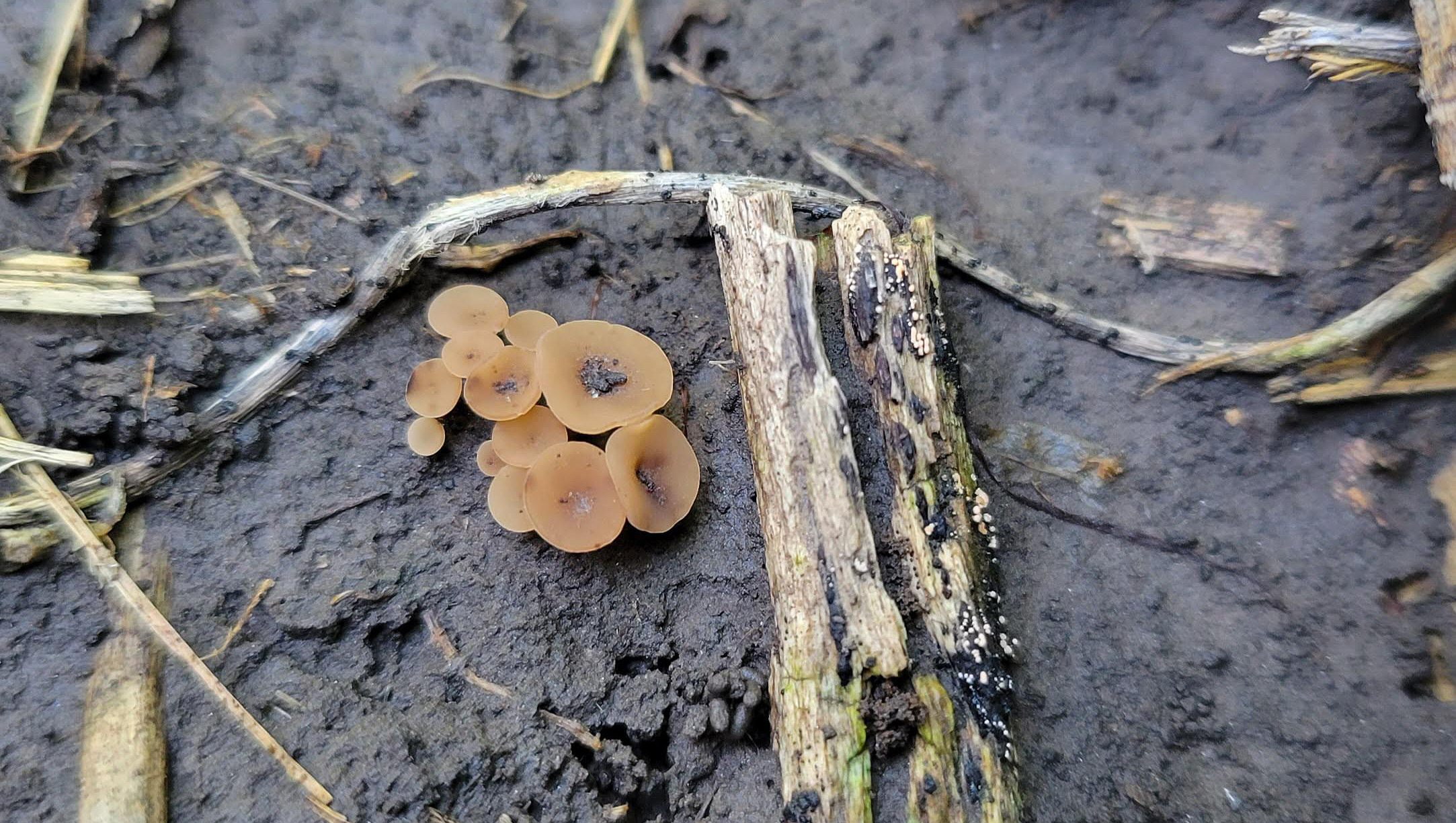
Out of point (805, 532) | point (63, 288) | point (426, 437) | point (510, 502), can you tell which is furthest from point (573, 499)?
point (63, 288)

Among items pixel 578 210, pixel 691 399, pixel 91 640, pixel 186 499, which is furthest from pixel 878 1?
pixel 91 640

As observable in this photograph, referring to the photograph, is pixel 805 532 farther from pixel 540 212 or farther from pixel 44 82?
pixel 44 82

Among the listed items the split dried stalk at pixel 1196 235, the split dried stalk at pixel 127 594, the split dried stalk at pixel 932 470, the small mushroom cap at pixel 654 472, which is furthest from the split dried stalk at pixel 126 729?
the split dried stalk at pixel 1196 235

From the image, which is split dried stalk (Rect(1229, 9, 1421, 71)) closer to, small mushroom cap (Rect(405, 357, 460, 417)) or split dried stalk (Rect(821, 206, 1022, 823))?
split dried stalk (Rect(821, 206, 1022, 823))

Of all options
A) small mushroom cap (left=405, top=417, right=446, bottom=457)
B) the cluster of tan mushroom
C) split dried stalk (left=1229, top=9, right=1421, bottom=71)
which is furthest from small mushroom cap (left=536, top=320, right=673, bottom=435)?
split dried stalk (left=1229, top=9, right=1421, bottom=71)

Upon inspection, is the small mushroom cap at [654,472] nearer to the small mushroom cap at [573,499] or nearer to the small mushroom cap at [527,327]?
the small mushroom cap at [573,499]

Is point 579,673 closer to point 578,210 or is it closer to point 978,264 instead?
point 578,210
